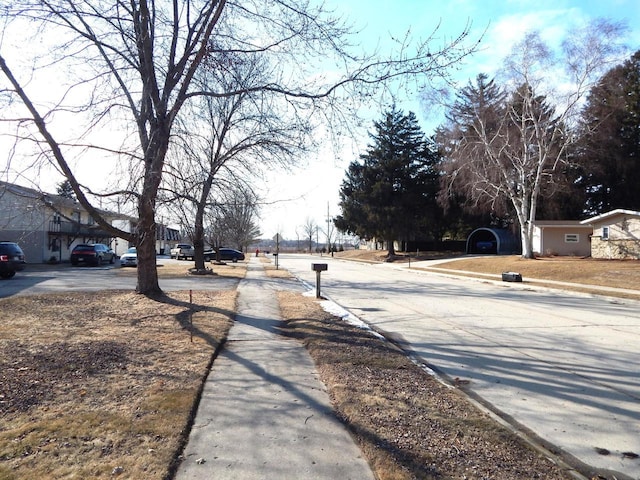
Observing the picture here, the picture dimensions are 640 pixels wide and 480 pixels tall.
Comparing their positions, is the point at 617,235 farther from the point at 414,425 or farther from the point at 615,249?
the point at 414,425

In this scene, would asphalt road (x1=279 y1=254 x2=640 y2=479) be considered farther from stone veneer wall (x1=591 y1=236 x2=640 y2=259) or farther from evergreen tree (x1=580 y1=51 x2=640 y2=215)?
evergreen tree (x1=580 y1=51 x2=640 y2=215)

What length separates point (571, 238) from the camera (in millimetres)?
39500

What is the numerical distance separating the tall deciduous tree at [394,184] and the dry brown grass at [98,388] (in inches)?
1620

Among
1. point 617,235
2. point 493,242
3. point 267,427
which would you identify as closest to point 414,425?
point 267,427

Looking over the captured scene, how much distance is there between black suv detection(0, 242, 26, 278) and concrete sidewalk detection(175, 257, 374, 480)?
58.2 feet

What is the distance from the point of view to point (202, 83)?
11.3 m

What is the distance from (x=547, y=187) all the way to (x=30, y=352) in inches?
1655

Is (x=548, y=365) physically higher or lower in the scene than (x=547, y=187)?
lower

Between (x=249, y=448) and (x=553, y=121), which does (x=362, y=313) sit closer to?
(x=249, y=448)

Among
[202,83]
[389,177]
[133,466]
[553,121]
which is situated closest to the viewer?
[133,466]

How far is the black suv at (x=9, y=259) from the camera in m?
20.2

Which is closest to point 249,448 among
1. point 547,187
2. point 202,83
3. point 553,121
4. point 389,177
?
point 202,83

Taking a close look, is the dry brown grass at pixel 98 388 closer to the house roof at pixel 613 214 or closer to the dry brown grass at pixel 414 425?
the dry brown grass at pixel 414 425

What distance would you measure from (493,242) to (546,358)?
161 ft
